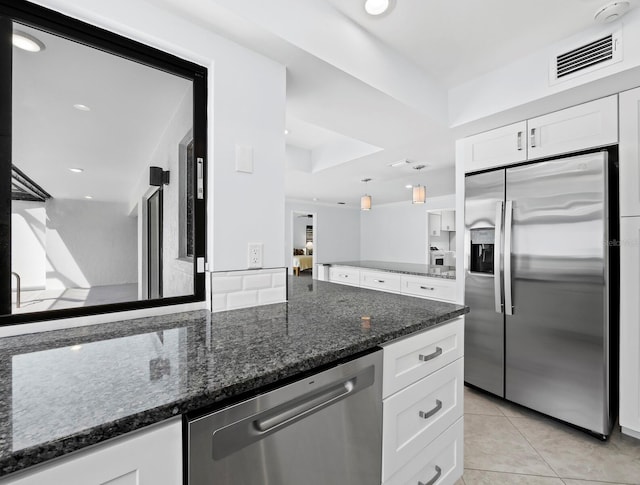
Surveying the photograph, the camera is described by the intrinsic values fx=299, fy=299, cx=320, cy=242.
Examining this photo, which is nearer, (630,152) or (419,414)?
(419,414)

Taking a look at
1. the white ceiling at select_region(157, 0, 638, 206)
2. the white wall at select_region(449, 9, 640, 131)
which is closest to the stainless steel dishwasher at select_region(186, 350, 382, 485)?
the white ceiling at select_region(157, 0, 638, 206)

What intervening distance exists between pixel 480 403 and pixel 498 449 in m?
0.57

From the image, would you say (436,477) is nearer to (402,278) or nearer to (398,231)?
(402,278)

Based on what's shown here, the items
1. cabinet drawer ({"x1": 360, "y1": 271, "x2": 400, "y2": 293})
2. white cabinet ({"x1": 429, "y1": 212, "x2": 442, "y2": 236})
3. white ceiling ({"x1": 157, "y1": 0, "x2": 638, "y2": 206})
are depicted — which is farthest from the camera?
white cabinet ({"x1": 429, "y1": 212, "x2": 442, "y2": 236})

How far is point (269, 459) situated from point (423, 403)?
2.36 ft

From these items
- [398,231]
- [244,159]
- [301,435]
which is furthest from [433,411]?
[398,231]

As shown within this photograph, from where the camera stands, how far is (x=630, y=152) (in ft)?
5.88

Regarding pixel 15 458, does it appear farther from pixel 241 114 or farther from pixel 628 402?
pixel 628 402

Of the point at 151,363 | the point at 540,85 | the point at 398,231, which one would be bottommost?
the point at 151,363

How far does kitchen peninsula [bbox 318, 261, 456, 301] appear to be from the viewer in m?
3.08

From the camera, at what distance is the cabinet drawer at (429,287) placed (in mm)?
3035

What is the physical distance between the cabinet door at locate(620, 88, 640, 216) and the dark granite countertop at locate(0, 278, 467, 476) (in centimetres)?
142

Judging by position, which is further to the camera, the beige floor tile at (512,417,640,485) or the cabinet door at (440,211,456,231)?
the cabinet door at (440,211,456,231)

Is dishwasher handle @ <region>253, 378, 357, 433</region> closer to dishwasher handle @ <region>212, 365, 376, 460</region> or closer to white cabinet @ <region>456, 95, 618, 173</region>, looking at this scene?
dishwasher handle @ <region>212, 365, 376, 460</region>
